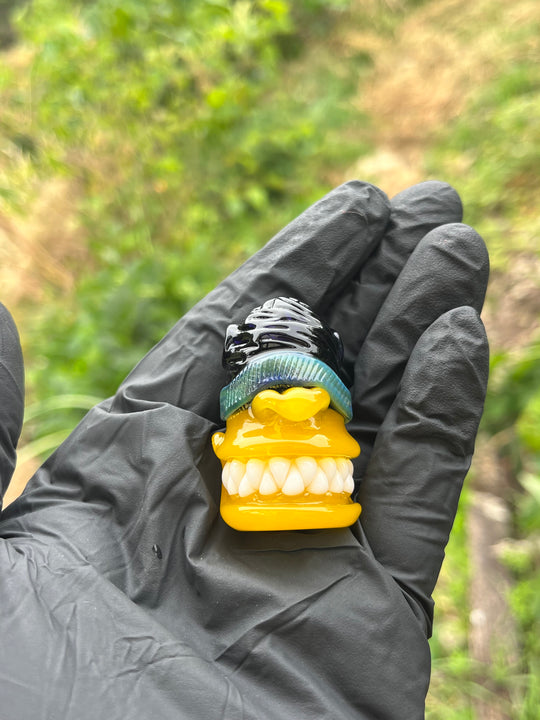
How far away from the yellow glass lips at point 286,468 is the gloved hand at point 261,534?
147mm

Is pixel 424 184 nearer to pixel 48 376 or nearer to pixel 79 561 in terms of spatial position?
pixel 79 561

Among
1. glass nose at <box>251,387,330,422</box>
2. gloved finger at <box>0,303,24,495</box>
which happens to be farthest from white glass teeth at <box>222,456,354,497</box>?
gloved finger at <box>0,303,24,495</box>

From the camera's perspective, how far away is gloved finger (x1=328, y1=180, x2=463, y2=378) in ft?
7.70

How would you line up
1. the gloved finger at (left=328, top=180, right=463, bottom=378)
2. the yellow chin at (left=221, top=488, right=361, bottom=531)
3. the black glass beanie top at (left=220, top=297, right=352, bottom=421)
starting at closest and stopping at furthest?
the yellow chin at (left=221, top=488, right=361, bottom=531) < the black glass beanie top at (left=220, top=297, right=352, bottom=421) < the gloved finger at (left=328, top=180, right=463, bottom=378)

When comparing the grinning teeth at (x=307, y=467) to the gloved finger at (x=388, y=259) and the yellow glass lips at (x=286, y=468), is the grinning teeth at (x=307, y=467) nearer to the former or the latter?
the yellow glass lips at (x=286, y=468)

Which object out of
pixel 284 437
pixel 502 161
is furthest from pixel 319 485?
pixel 502 161

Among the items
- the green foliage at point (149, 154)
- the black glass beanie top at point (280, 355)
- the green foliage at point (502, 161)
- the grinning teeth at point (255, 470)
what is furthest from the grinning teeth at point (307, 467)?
the green foliage at point (502, 161)

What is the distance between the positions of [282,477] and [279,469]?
3 centimetres

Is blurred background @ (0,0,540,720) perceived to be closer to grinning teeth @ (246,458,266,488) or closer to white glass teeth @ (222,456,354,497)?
white glass teeth @ (222,456,354,497)

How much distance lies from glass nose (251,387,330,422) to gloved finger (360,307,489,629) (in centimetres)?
36

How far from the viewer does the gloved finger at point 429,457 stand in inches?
75.1

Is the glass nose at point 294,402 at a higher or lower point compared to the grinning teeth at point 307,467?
higher

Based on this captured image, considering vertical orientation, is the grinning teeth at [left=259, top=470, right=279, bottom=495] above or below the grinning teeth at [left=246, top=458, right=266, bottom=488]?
below

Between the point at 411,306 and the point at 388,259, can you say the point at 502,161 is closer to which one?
the point at 388,259
